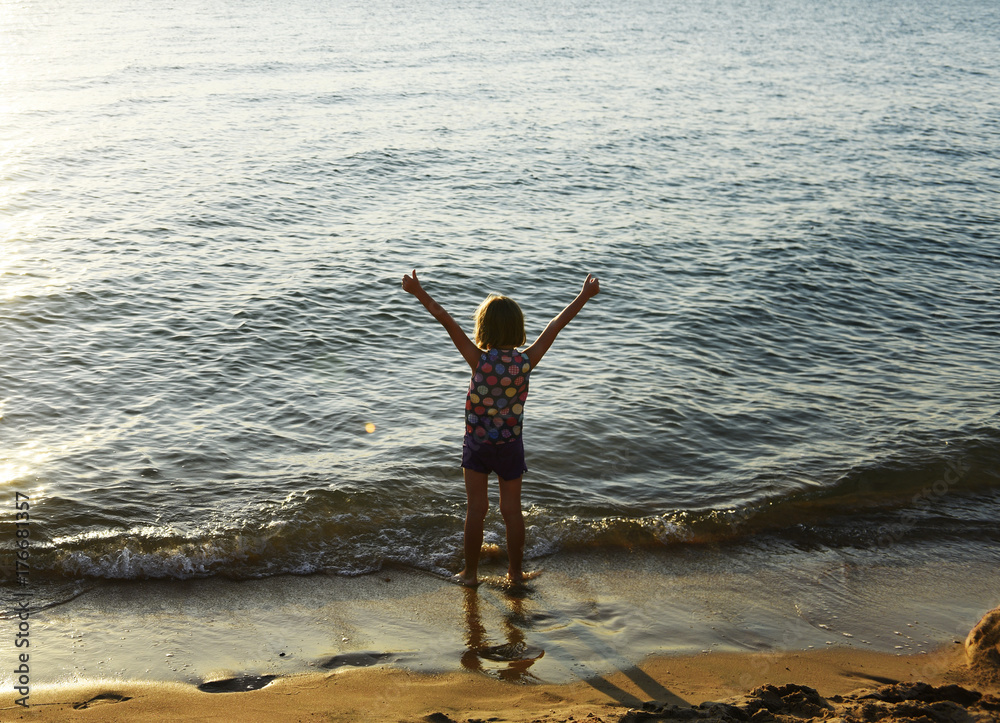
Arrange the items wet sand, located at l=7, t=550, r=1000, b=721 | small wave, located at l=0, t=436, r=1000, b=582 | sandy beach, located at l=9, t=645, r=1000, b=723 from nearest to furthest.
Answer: sandy beach, located at l=9, t=645, r=1000, b=723, wet sand, located at l=7, t=550, r=1000, b=721, small wave, located at l=0, t=436, r=1000, b=582

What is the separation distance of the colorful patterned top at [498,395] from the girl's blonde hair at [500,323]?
5cm

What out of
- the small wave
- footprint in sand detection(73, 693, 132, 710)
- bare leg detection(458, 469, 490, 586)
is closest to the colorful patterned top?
bare leg detection(458, 469, 490, 586)

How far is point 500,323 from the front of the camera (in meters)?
4.68

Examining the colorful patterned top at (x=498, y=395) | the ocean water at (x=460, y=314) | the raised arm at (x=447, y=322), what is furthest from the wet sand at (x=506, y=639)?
the raised arm at (x=447, y=322)

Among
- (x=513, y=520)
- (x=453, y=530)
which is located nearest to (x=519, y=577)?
(x=513, y=520)

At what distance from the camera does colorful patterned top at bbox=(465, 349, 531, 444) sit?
4.71 metres

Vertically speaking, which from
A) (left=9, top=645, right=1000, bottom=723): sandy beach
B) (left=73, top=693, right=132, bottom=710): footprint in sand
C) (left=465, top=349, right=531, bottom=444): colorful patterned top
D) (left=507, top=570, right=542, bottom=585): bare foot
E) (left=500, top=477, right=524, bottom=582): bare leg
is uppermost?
(left=465, top=349, right=531, bottom=444): colorful patterned top

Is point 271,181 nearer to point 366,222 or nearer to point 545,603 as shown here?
point 366,222

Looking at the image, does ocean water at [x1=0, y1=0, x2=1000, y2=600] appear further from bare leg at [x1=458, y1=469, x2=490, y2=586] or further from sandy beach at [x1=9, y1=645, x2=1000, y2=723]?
sandy beach at [x1=9, y1=645, x2=1000, y2=723]

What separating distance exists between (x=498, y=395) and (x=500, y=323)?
0.43 metres

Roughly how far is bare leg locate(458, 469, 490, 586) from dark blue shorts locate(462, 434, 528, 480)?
0.23 ft

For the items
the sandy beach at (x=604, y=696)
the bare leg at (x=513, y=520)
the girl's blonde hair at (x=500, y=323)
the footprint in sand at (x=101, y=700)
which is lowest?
the sandy beach at (x=604, y=696)

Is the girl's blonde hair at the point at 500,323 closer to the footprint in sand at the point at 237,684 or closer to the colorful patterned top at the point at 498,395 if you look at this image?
the colorful patterned top at the point at 498,395

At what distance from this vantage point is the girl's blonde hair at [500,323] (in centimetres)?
467
